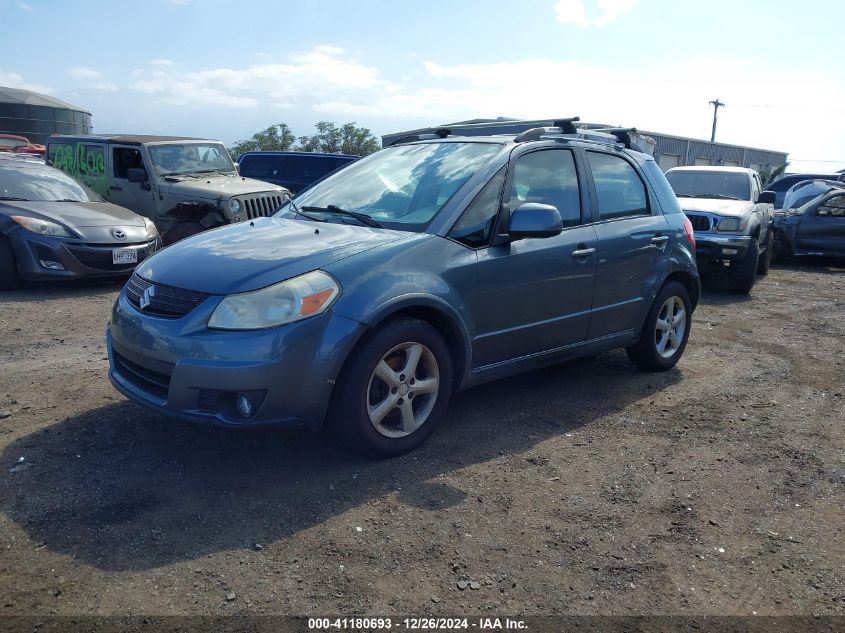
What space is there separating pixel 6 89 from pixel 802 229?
122 ft

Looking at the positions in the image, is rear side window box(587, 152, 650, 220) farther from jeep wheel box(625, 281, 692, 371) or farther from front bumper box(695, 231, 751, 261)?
front bumper box(695, 231, 751, 261)

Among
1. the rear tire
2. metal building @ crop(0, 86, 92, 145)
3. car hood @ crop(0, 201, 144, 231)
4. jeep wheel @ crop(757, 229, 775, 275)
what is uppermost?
metal building @ crop(0, 86, 92, 145)

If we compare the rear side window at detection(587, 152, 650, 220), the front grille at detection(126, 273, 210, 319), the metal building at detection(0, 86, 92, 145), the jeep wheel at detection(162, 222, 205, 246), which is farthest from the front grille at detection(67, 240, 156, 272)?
the metal building at detection(0, 86, 92, 145)

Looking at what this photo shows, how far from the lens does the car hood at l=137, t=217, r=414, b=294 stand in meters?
3.65

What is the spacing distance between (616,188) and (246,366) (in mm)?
3108

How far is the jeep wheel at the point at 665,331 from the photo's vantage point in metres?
5.59

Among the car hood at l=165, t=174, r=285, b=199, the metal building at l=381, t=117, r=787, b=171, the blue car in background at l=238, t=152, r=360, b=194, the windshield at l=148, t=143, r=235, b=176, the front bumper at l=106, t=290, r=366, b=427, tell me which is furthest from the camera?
the metal building at l=381, t=117, r=787, b=171

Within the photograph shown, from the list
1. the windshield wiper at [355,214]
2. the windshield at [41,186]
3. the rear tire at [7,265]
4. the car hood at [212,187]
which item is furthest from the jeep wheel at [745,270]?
the rear tire at [7,265]

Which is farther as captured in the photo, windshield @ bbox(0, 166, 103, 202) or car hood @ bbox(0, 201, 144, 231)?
windshield @ bbox(0, 166, 103, 202)

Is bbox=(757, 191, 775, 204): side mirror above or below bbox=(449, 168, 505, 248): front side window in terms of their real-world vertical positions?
above

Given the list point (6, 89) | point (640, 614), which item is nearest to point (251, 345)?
point (640, 614)

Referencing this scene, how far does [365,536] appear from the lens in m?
3.19

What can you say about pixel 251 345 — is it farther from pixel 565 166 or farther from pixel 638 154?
pixel 638 154

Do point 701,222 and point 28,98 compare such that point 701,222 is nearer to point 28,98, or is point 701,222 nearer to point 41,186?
A: point 41,186
